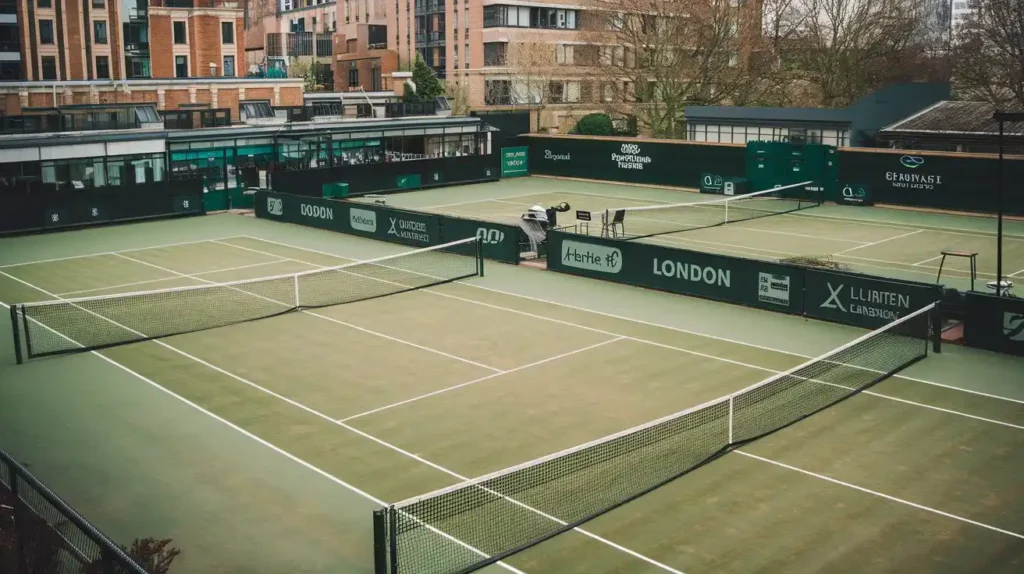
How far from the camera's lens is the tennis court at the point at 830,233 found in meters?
34.2

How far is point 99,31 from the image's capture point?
103 meters

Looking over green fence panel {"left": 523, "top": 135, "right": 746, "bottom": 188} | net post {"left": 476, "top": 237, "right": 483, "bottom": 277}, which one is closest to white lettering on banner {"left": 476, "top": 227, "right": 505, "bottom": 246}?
net post {"left": 476, "top": 237, "right": 483, "bottom": 277}

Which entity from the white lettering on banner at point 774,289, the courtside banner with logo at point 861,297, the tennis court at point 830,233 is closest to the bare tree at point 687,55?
the tennis court at point 830,233

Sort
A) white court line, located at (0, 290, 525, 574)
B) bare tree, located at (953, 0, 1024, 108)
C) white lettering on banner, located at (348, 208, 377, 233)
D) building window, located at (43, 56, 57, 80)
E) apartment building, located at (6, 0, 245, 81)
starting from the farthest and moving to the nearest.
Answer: building window, located at (43, 56, 57, 80), apartment building, located at (6, 0, 245, 81), bare tree, located at (953, 0, 1024, 108), white lettering on banner, located at (348, 208, 377, 233), white court line, located at (0, 290, 525, 574)

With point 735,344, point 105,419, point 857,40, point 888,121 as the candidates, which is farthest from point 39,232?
point 857,40

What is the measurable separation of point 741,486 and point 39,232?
34.8m

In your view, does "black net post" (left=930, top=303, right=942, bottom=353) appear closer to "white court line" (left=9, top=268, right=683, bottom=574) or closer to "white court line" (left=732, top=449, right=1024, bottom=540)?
"white court line" (left=732, top=449, right=1024, bottom=540)

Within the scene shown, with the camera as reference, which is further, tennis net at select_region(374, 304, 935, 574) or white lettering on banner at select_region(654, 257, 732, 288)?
white lettering on banner at select_region(654, 257, 732, 288)

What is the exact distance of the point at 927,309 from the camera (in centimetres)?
2305

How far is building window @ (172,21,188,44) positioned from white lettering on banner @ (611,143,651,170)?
51.5 meters

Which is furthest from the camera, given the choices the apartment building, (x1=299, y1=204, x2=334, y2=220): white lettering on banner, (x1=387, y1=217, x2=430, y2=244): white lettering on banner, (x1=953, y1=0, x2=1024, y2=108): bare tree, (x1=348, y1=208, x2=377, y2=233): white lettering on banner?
the apartment building

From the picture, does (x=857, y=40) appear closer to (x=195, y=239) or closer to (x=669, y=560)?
(x=195, y=239)

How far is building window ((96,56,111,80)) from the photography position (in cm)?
10312

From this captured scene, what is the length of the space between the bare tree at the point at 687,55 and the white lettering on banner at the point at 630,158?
1230cm
